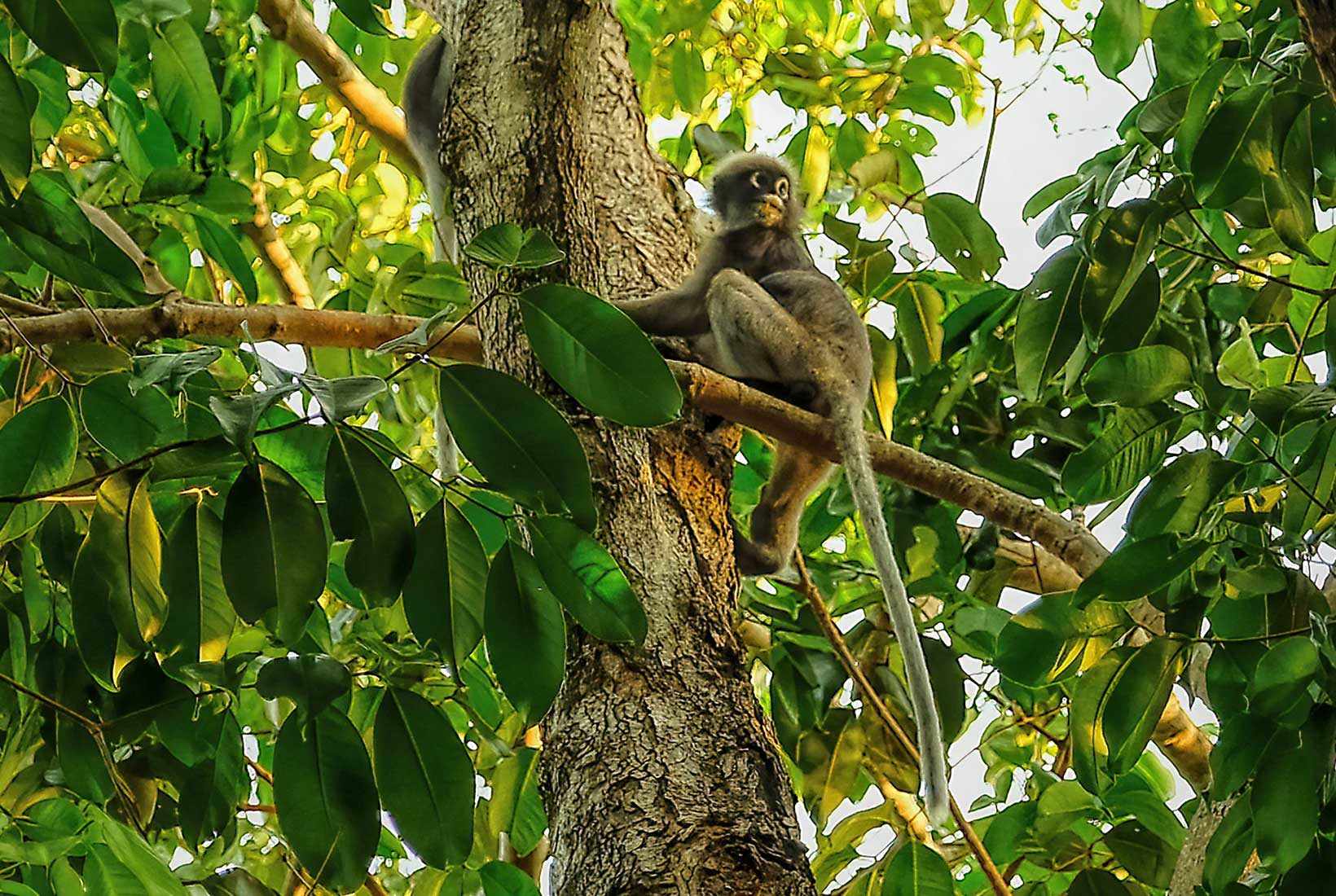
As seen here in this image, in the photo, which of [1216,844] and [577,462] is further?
[1216,844]

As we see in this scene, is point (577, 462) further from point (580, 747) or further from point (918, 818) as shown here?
point (918, 818)

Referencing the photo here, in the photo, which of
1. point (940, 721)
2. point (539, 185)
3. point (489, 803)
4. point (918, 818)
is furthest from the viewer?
point (918, 818)

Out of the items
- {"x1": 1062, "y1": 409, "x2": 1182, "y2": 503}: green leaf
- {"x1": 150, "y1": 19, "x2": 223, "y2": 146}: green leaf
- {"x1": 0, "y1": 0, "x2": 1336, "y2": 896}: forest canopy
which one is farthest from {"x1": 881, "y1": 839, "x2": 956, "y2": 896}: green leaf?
{"x1": 150, "y1": 19, "x2": 223, "y2": 146}: green leaf

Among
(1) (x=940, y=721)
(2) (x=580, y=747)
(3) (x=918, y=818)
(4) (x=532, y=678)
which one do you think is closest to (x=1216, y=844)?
(1) (x=940, y=721)

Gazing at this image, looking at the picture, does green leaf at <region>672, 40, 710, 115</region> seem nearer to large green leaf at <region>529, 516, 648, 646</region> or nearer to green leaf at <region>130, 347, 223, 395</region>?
large green leaf at <region>529, 516, 648, 646</region>

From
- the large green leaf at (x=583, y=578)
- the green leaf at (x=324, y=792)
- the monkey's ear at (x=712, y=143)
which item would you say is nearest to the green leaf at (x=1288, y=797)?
the large green leaf at (x=583, y=578)

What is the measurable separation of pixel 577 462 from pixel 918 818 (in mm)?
2188

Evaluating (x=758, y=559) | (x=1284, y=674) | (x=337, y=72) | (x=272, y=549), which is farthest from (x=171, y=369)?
(x=337, y=72)

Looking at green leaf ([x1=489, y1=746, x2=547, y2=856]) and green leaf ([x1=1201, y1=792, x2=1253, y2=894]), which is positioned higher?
green leaf ([x1=489, y1=746, x2=547, y2=856])

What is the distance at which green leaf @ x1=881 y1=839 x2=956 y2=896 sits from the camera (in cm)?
212

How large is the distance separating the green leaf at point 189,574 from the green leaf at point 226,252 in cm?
110

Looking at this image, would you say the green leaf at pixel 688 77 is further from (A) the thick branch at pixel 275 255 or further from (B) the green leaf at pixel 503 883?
(B) the green leaf at pixel 503 883

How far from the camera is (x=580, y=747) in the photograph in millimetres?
1879

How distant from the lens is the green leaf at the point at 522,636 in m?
1.50
